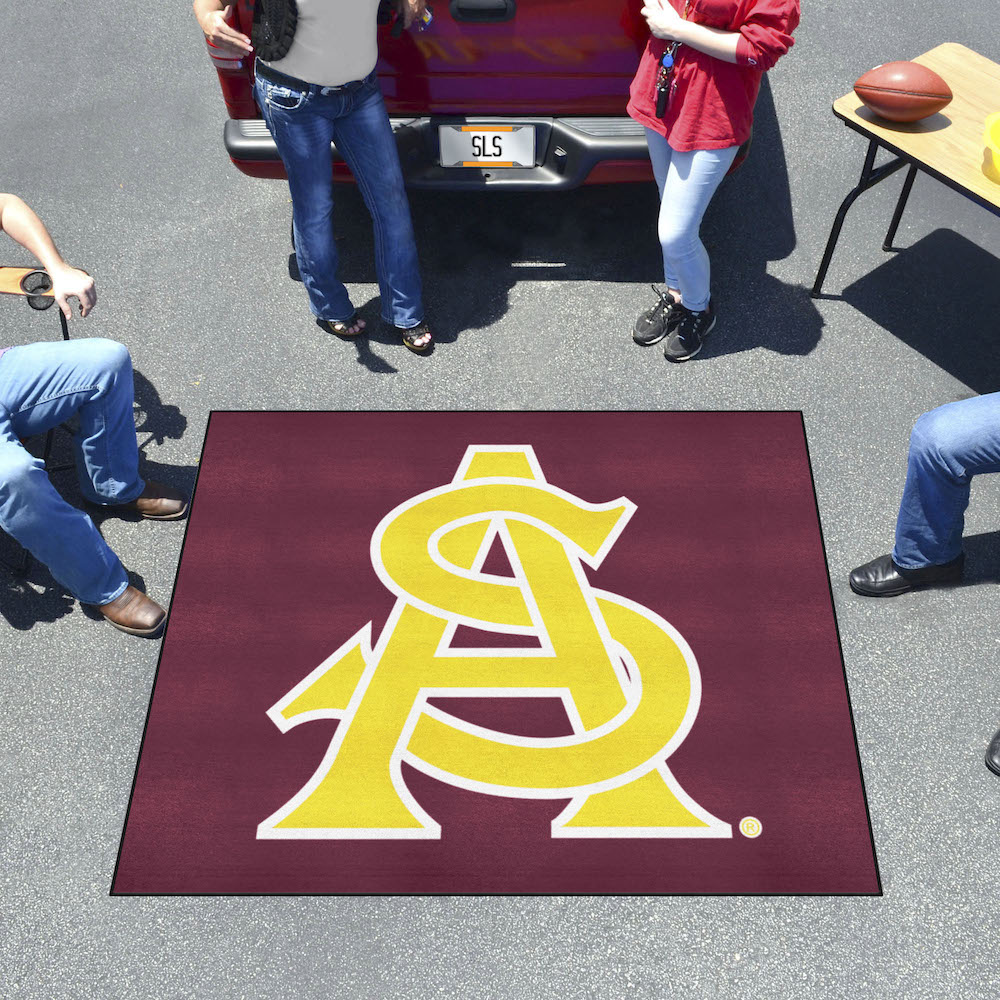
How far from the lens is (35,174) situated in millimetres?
4883

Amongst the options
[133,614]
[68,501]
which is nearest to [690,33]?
[133,614]

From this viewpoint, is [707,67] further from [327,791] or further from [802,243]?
[327,791]

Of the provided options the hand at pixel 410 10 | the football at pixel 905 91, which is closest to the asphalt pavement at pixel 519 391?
the football at pixel 905 91

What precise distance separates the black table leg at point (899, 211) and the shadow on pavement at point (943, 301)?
60mm

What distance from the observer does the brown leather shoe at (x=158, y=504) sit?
3.64m

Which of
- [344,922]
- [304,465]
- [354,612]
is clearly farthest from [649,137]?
[344,922]

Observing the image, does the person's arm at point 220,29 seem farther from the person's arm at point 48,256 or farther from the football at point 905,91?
the football at point 905,91

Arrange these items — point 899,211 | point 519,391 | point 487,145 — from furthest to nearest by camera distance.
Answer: point 899,211
point 519,391
point 487,145

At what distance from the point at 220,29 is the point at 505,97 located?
1.05m

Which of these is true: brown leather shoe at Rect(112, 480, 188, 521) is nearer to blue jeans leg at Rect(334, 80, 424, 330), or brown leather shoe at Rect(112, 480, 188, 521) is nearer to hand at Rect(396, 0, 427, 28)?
blue jeans leg at Rect(334, 80, 424, 330)

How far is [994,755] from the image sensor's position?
308 cm

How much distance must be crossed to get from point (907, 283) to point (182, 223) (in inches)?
122

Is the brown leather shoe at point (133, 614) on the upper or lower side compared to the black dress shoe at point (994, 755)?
lower

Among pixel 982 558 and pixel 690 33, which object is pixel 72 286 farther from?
pixel 982 558
